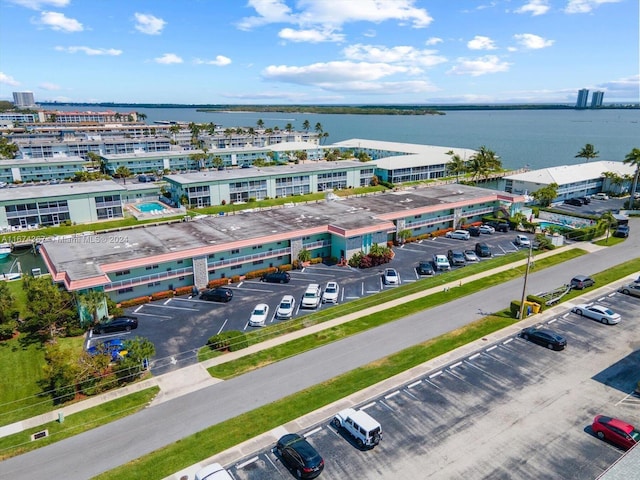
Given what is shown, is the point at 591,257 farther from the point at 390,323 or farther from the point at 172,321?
the point at 172,321

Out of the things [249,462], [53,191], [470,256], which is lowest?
[249,462]

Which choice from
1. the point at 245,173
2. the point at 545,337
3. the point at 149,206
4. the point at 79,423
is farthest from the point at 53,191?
the point at 545,337

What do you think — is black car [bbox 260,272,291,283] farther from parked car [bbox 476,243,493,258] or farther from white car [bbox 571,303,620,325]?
white car [bbox 571,303,620,325]

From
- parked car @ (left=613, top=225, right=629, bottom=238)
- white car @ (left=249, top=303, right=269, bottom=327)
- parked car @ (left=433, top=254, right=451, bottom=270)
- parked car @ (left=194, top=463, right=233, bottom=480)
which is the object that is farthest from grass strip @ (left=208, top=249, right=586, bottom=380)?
parked car @ (left=613, top=225, right=629, bottom=238)

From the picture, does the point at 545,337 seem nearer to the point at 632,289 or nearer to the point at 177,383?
the point at 632,289

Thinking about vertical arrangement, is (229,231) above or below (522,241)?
above

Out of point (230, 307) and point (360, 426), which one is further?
point (230, 307)
